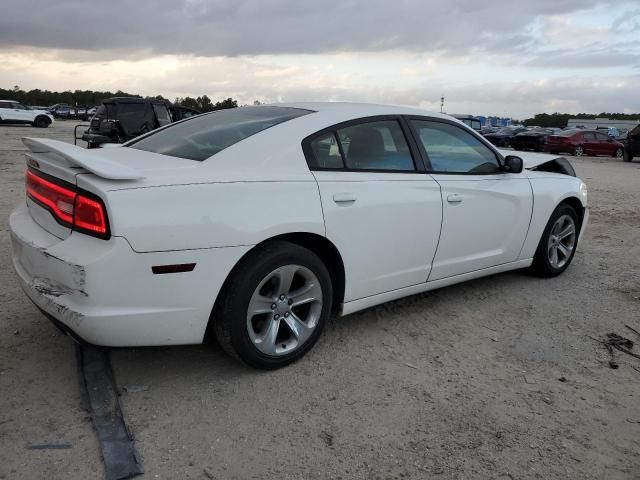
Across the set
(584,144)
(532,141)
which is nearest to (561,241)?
(584,144)

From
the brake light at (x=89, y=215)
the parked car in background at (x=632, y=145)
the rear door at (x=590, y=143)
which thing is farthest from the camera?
the rear door at (x=590, y=143)

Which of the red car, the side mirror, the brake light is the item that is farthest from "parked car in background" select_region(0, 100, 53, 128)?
the brake light

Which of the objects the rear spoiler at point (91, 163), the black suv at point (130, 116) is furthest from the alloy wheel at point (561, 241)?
the black suv at point (130, 116)

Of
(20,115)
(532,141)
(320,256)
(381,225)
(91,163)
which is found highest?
(91,163)

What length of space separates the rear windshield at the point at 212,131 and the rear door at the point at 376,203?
381 millimetres

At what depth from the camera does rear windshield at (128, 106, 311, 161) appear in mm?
3268

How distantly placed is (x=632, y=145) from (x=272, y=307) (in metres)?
23.1

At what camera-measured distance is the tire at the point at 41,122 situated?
113ft

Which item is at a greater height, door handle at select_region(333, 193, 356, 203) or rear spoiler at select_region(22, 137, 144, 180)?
rear spoiler at select_region(22, 137, 144, 180)

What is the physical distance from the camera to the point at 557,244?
505cm

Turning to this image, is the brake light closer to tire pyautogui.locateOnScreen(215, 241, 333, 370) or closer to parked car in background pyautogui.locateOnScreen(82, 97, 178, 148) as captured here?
tire pyautogui.locateOnScreen(215, 241, 333, 370)

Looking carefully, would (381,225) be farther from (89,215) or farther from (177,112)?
(177,112)

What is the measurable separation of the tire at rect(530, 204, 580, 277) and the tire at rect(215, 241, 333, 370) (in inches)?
97.4

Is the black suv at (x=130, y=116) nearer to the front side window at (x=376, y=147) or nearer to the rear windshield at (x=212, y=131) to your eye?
the rear windshield at (x=212, y=131)
